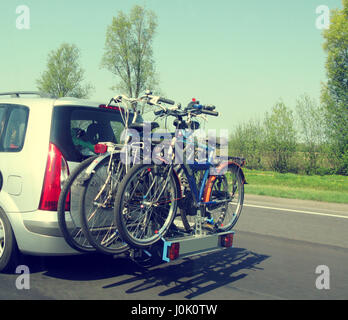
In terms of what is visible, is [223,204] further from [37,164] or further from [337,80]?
[337,80]

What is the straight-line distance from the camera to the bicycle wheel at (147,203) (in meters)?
4.42

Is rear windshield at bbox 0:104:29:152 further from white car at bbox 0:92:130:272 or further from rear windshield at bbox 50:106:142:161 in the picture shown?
rear windshield at bbox 50:106:142:161

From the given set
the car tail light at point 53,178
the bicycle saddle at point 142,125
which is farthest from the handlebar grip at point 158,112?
the car tail light at point 53,178

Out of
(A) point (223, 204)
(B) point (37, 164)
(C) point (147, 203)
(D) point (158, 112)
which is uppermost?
(D) point (158, 112)

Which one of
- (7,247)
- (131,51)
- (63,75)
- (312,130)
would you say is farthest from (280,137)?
(7,247)

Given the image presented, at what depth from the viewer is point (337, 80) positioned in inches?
1312

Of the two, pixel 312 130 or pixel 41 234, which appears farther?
pixel 312 130

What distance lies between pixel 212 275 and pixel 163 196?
1.30 meters

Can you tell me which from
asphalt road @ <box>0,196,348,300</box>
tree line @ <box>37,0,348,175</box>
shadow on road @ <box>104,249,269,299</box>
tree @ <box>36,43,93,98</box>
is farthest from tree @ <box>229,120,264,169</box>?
shadow on road @ <box>104,249,269,299</box>

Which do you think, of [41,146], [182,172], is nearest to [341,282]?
[182,172]

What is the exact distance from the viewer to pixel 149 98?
484cm

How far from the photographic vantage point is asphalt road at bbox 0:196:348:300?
4.66 metres

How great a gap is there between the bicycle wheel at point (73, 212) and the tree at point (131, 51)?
1297 inches
